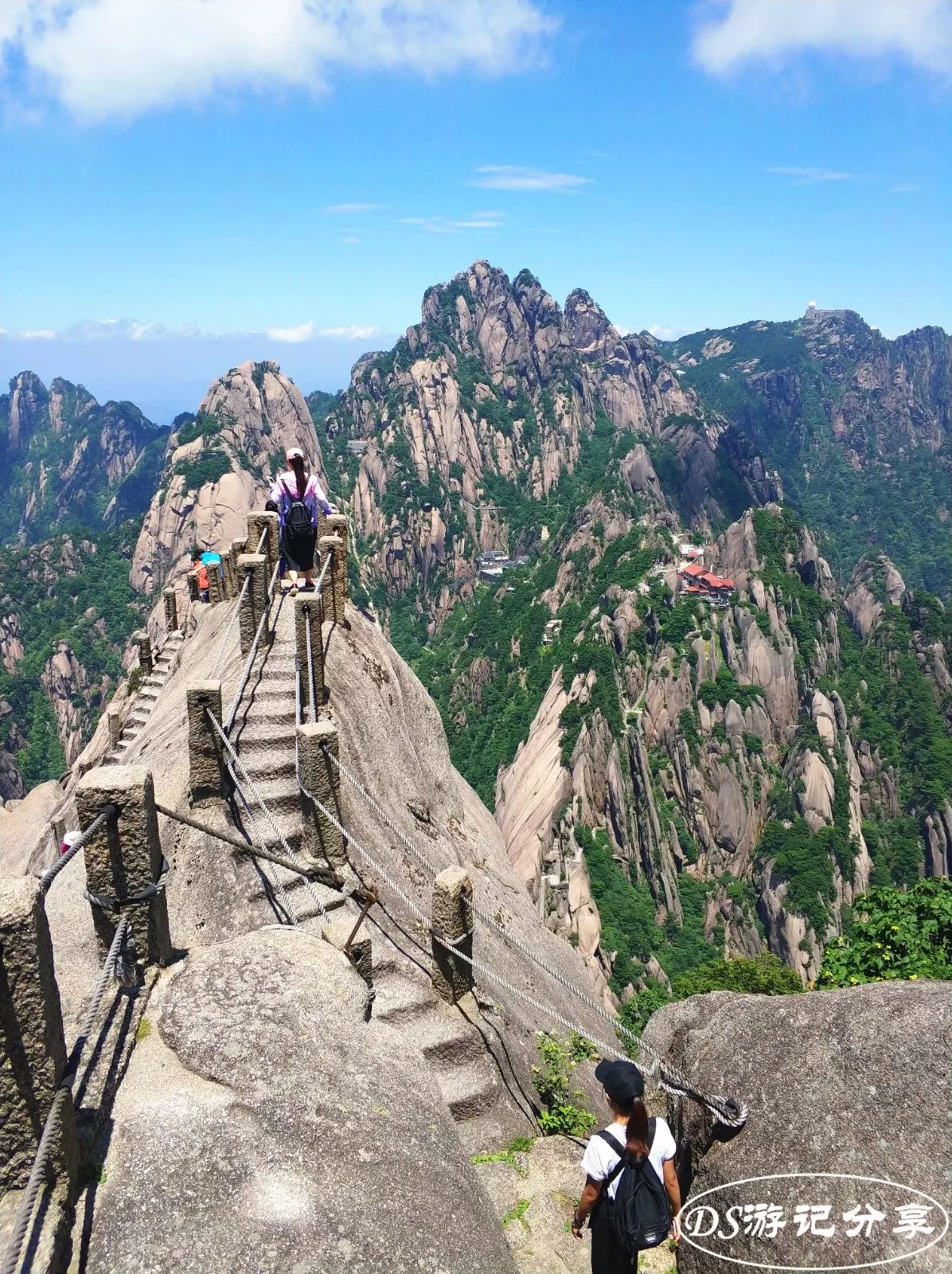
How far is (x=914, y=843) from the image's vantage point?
253 ft

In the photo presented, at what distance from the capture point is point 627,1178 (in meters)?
5.94

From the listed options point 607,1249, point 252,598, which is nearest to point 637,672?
point 252,598

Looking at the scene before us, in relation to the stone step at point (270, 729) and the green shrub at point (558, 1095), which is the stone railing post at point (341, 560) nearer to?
the stone step at point (270, 729)

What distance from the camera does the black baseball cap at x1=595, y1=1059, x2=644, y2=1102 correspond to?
5800mm

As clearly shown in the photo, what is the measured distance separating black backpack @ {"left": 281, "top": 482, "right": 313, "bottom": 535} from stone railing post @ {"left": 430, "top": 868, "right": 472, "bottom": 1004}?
26.8 ft

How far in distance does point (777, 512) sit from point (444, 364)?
103 meters

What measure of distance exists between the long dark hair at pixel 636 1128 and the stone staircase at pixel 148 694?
14.7 metres

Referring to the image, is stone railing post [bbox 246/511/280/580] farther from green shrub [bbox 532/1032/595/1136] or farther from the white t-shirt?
the white t-shirt

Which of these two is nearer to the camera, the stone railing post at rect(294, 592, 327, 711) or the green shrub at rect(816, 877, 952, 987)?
the stone railing post at rect(294, 592, 327, 711)

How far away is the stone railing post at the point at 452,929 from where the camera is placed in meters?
9.93

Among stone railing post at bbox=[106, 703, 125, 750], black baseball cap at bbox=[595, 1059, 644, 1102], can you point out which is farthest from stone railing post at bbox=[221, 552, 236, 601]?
black baseball cap at bbox=[595, 1059, 644, 1102]

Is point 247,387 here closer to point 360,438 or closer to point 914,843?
point 360,438

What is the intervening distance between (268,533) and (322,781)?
7401 mm

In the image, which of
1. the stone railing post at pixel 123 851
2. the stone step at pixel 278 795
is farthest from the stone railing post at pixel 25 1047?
the stone step at pixel 278 795
